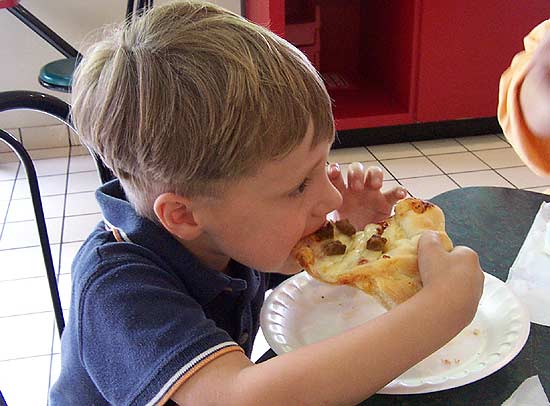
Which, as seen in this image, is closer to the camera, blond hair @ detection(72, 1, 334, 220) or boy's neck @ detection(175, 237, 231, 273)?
blond hair @ detection(72, 1, 334, 220)

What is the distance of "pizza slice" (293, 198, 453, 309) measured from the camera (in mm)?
733

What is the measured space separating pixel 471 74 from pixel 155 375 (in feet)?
8.65

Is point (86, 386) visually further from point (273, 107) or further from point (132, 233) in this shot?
point (273, 107)

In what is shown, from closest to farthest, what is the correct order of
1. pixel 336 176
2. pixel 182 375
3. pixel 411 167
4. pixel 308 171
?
pixel 182 375, pixel 308 171, pixel 336 176, pixel 411 167

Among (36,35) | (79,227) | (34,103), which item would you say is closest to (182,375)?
(34,103)

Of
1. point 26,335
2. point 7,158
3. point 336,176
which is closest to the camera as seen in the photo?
point 336,176

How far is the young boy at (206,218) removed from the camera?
0.65 metres

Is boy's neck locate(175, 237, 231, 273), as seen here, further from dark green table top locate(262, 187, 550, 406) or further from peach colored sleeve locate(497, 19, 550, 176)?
peach colored sleeve locate(497, 19, 550, 176)

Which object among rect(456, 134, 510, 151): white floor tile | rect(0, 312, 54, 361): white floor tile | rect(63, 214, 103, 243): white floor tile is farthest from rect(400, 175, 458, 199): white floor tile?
rect(0, 312, 54, 361): white floor tile

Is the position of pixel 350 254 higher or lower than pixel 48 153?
higher

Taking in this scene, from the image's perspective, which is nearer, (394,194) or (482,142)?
(394,194)

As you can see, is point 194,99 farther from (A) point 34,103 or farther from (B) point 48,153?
(B) point 48,153

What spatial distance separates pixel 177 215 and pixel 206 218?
3cm

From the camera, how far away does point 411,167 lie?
2887 mm
